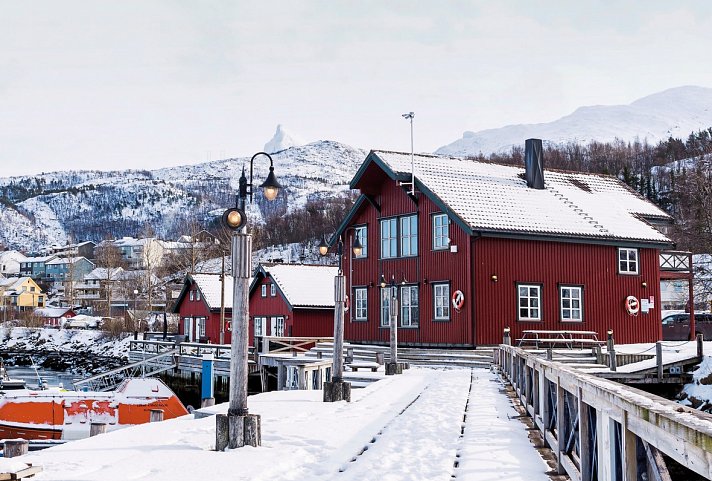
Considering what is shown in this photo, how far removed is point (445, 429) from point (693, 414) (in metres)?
7.31

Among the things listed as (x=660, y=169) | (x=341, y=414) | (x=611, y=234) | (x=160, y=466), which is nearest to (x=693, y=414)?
(x=160, y=466)

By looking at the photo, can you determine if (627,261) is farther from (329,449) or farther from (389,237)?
(329,449)

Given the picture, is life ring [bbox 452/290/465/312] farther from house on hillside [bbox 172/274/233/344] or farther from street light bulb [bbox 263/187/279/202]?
house on hillside [bbox 172/274/233/344]

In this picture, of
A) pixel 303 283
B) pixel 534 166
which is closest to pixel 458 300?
pixel 534 166

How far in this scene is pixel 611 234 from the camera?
32062 mm

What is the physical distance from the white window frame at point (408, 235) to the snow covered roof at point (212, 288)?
813 inches

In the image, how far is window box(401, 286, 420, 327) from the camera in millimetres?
31891

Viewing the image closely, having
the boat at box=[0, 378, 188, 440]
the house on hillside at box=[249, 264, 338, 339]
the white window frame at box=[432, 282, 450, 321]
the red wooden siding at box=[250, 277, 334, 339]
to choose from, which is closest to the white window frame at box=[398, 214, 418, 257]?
the white window frame at box=[432, 282, 450, 321]

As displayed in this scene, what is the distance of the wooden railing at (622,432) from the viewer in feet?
11.7

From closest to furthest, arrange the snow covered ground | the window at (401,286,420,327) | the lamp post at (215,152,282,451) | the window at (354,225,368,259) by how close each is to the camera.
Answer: the snow covered ground
the lamp post at (215,152,282,451)
the window at (401,286,420,327)
the window at (354,225,368,259)

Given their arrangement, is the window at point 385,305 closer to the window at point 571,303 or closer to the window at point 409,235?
the window at point 409,235

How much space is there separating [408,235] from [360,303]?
425 centimetres

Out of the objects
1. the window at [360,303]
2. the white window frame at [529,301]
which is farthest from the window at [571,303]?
the window at [360,303]

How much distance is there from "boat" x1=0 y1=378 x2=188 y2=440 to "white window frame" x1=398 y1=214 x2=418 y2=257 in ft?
42.2
